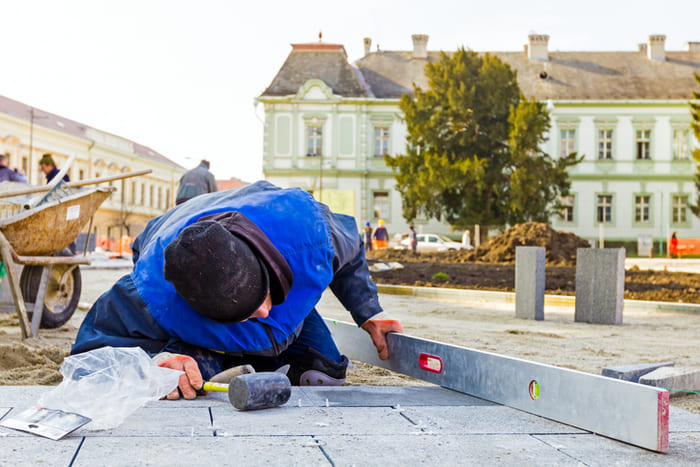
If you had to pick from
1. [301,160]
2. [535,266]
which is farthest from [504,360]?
[301,160]

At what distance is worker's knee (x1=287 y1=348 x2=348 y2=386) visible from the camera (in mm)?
3439

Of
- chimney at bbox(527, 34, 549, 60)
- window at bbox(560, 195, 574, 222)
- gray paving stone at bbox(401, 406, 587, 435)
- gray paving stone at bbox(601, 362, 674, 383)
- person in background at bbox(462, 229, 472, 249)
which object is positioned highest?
chimney at bbox(527, 34, 549, 60)

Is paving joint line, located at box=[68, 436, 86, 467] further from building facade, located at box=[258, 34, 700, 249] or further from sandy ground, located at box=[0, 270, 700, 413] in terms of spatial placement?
building facade, located at box=[258, 34, 700, 249]

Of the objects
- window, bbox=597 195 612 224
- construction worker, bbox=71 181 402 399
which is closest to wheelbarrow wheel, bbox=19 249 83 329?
construction worker, bbox=71 181 402 399

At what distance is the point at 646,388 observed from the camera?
2.26 meters

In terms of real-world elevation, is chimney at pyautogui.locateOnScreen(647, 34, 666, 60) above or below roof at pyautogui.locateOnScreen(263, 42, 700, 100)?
above

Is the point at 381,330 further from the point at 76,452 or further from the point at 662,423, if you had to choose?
the point at 76,452

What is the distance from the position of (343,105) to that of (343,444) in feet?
133

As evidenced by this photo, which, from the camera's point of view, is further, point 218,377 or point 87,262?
point 87,262

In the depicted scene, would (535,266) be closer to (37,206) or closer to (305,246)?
(37,206)

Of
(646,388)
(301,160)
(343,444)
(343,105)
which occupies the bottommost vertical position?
(343,444)

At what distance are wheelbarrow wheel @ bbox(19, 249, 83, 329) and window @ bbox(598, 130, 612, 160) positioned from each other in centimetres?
4052

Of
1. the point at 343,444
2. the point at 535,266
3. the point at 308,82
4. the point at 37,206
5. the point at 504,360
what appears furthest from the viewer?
the point at 308,82

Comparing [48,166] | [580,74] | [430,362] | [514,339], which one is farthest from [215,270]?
[580,74]
